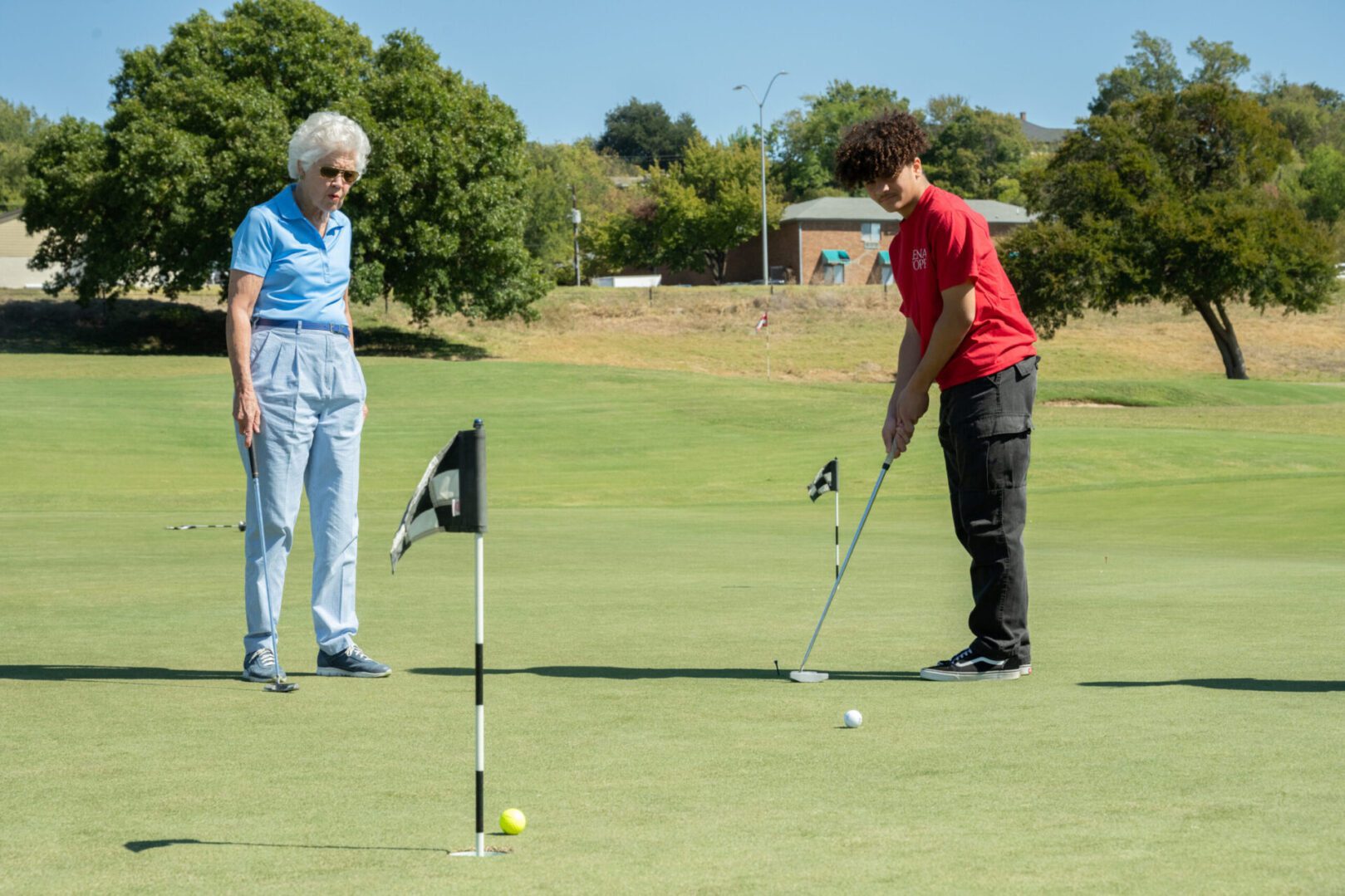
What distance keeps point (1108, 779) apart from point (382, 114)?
5202cm

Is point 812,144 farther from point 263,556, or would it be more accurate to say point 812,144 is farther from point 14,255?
point 263,556

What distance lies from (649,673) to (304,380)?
1.95 metres

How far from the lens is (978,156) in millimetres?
118562

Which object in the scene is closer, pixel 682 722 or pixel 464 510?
pixel 464 510

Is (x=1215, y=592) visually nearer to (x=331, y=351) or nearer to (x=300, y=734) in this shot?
(x=331, y=351)

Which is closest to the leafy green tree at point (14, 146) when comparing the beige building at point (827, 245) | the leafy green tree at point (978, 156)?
the beige building at point (827, 245)

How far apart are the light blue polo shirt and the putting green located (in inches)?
63.0

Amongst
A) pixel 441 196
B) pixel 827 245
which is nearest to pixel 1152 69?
pixel 827 245

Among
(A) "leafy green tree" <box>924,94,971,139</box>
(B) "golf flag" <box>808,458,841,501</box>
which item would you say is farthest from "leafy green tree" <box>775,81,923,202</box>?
(B) "golf flag" <box>808,458,841,501</box>

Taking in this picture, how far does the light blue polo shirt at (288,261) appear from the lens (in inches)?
259

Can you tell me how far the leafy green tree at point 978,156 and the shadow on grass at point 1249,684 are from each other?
11144cm

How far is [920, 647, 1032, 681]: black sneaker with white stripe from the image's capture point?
6312 mm

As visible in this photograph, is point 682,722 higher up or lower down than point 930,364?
Answer: lower down

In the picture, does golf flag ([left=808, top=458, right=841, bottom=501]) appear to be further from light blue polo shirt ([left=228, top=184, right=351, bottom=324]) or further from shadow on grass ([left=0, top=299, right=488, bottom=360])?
shadow on grass ([left=0, top=299, right=488, bottom=360])
